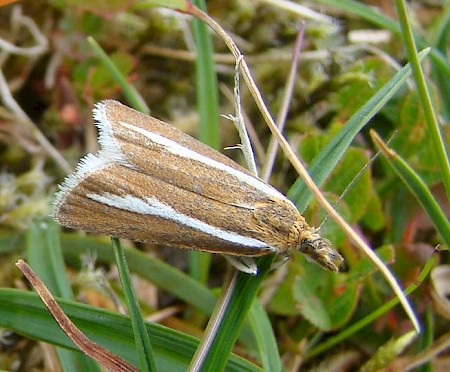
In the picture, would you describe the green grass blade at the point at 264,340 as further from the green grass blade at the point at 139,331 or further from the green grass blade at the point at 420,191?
the green grass blade at the point at 420,191

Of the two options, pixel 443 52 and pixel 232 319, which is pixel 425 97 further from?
pixel 443 52

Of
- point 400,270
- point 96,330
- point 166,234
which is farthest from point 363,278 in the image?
point 96,330

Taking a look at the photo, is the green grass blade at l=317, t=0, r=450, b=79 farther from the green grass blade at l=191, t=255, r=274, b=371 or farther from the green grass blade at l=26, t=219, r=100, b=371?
the green grass blade at l=26, t=219, r=100, b=371

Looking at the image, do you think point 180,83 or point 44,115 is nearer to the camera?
point 44,115

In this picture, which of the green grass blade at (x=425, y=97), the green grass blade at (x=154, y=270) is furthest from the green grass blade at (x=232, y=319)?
the green grass blade at (x=425, y=97)

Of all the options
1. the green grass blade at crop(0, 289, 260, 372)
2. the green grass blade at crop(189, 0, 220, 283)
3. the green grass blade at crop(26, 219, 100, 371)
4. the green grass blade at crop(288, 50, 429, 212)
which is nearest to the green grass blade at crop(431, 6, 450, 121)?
the green grass blade at crop(288, 50, 429, 212)

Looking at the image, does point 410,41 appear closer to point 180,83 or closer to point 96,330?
point 96,330
